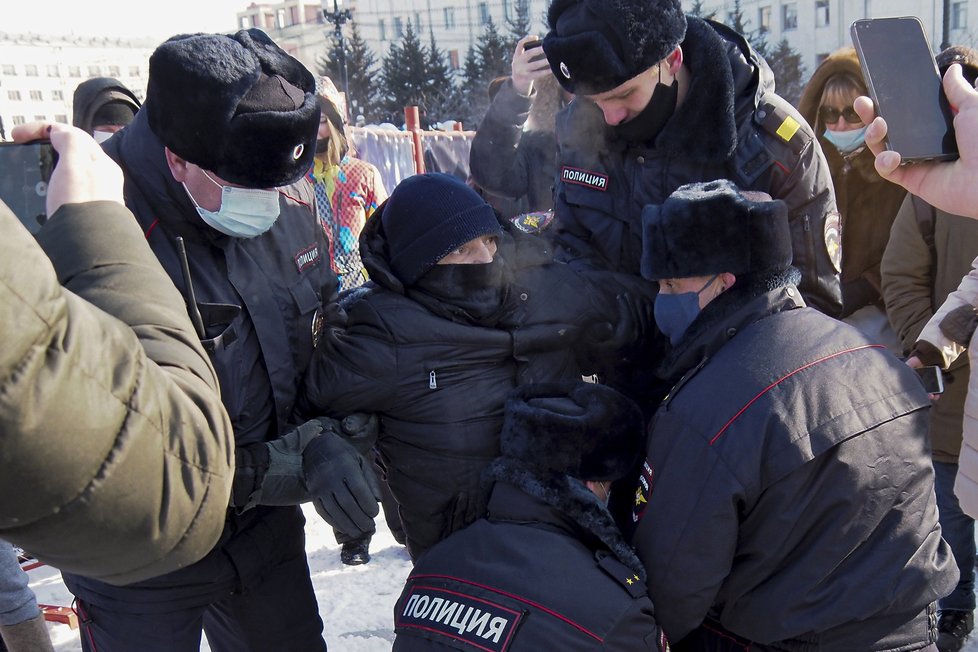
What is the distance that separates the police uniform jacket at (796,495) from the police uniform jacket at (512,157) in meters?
1.99

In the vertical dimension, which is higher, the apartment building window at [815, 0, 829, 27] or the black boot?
the apartment building window at [815, 0, 829, 27]

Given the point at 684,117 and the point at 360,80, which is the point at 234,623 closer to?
the point at 684,117

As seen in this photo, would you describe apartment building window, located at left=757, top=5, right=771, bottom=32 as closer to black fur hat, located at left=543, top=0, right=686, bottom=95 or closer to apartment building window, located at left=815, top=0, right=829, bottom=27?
apartment building window, located at left=815, top=0, right=829, bottom=27

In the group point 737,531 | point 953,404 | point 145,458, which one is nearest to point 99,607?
point 145,458

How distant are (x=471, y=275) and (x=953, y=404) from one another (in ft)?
6.46

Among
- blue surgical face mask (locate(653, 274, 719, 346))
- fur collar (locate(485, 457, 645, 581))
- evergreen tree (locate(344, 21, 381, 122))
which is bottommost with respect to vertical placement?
evergreen tree (locate(344, 21, 381, 122))

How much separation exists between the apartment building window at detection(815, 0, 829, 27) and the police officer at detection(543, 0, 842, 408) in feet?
133

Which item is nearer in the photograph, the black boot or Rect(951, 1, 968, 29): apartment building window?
the black boot

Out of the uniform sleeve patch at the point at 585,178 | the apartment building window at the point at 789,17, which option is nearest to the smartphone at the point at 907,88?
the uniform sleeve patch at the point at 585,178

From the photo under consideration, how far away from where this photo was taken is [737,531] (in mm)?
1558

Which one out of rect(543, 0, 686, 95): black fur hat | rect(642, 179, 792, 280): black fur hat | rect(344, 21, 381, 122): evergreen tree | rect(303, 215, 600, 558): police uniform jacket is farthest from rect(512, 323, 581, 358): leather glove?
rect(344, 21, 381, 122): evergreen tree

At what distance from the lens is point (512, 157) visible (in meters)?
3.70

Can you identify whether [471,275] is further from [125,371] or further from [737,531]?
[125,371]

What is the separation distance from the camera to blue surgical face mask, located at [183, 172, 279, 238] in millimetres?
1842
